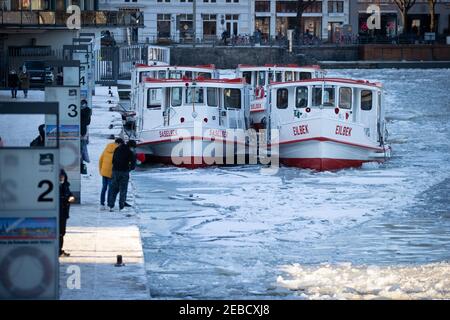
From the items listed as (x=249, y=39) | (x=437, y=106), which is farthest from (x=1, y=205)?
(x=249, y=39)

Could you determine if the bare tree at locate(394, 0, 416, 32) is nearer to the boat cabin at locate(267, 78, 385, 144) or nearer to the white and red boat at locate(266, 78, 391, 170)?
the boat cabin at locate(267, 78, 385, 144)

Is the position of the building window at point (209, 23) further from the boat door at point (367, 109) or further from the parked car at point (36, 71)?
the boat door at point (367, 109)

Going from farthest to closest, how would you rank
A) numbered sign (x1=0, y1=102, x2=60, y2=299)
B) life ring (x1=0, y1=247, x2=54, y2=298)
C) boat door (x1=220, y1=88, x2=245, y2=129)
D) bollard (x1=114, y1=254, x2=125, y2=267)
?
1. boat door (x1=220, y1=88, x2=245, y2=129)
2. bollard (x1=114, y1=254, x2=125, y2=267)
3. life ring (x1=0, y1=247, x2=54, y2=298)
4. numbered sign (x1=0, y1=102, x2=60, y2=299)

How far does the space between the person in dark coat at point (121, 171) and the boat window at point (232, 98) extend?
1416cm

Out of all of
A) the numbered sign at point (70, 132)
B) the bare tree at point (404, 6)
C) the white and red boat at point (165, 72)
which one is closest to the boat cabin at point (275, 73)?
the white and red boat at point (165, 72)

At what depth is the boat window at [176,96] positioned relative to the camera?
4047cm

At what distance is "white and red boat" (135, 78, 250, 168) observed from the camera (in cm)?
3966

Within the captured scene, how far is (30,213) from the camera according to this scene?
55.9 feet

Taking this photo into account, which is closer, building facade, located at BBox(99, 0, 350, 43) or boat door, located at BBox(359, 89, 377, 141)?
boat door, located at BBox(359, 89, 377, 141)

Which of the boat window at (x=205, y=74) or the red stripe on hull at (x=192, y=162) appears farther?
the boat window at (x=205, y=74)


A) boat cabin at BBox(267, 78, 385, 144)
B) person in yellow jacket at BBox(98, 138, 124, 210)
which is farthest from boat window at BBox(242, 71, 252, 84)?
person in yellow jacket at BBox(98, 138, 124, 210)
